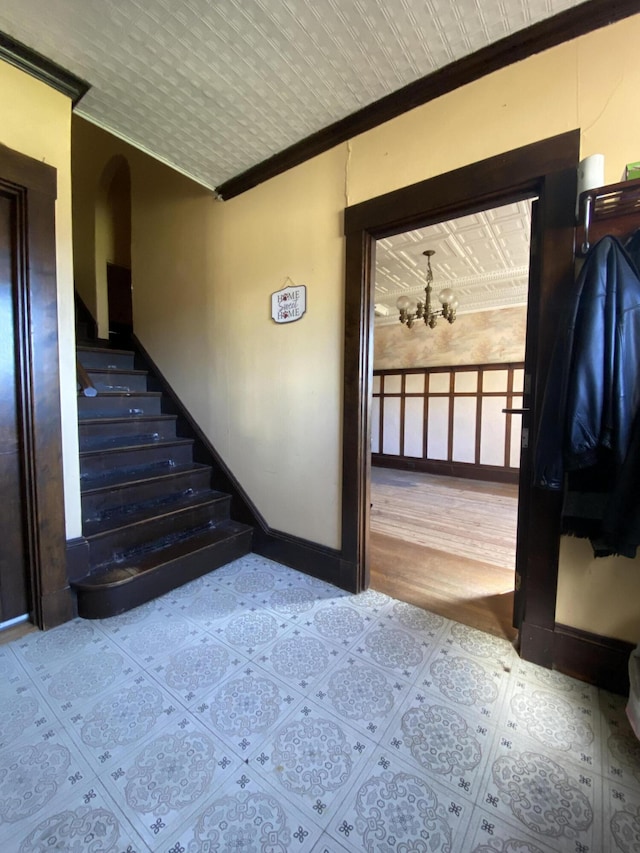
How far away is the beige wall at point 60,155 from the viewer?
156 cm

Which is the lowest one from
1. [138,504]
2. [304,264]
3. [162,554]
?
[162,554]

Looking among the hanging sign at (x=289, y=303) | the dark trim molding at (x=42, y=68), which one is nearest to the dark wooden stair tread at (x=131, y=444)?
the hanging sign at (x=289, y=303)

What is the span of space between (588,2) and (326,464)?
2216 millimetres

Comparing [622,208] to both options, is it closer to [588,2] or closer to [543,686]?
[588,2]

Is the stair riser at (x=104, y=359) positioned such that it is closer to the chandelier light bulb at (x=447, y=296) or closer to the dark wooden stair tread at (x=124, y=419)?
the dark wooden stair tread at (x=124, y=419)

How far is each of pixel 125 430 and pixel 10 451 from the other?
1063 millimetres

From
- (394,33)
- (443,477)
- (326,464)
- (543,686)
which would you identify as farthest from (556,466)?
(443,477)

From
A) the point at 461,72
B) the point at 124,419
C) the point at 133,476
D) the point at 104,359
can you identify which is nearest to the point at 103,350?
the point at 104,359

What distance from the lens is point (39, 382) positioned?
1.66 metres

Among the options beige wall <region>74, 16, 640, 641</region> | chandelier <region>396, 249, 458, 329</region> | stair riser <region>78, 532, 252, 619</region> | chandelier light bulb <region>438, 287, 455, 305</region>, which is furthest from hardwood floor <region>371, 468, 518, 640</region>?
chandelier light bulb <region>438, 287, 455, 305</region>

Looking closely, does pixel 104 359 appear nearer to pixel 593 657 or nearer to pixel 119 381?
pixel 119 381

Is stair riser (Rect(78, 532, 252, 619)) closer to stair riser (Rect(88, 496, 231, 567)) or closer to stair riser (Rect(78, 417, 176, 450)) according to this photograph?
stair riser (Rect(88, 496, 231, 567))

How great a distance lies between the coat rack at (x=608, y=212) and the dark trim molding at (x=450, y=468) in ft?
14.0

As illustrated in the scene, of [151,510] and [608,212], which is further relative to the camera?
[151,510]
